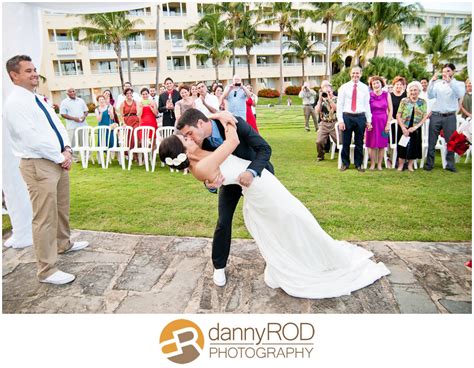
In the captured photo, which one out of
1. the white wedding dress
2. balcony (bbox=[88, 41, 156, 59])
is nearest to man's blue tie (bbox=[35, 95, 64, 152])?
the white wedding dress

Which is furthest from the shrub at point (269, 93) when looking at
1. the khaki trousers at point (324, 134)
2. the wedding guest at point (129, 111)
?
the wedding guest at point (129, 111)

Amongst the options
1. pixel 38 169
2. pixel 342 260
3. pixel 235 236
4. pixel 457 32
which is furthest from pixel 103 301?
pixel 457 32

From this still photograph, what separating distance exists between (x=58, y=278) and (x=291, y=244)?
1.70m

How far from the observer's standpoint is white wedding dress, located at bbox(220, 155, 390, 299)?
88.8 inches

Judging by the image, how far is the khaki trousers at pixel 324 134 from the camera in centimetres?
588

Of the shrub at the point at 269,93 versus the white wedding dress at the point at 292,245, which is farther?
the shrub at the point at 269,93

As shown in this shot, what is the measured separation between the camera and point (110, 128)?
5902 mm

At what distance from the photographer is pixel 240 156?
7.45 ft

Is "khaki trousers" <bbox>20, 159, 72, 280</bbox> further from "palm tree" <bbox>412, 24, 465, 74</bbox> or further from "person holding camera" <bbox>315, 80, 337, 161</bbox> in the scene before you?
"person holding camera" <bbox>315, 80, 337, 161</bbox>

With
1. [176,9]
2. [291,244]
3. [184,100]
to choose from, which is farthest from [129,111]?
[291,244]

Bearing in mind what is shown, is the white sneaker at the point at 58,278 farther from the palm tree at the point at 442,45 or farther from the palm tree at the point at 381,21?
the palm tree at the point at 381,21

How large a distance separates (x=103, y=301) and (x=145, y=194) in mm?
2183

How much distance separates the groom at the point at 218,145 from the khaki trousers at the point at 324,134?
3687 mm

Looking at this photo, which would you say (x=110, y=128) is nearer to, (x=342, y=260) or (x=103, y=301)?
(x=103, y=301)
